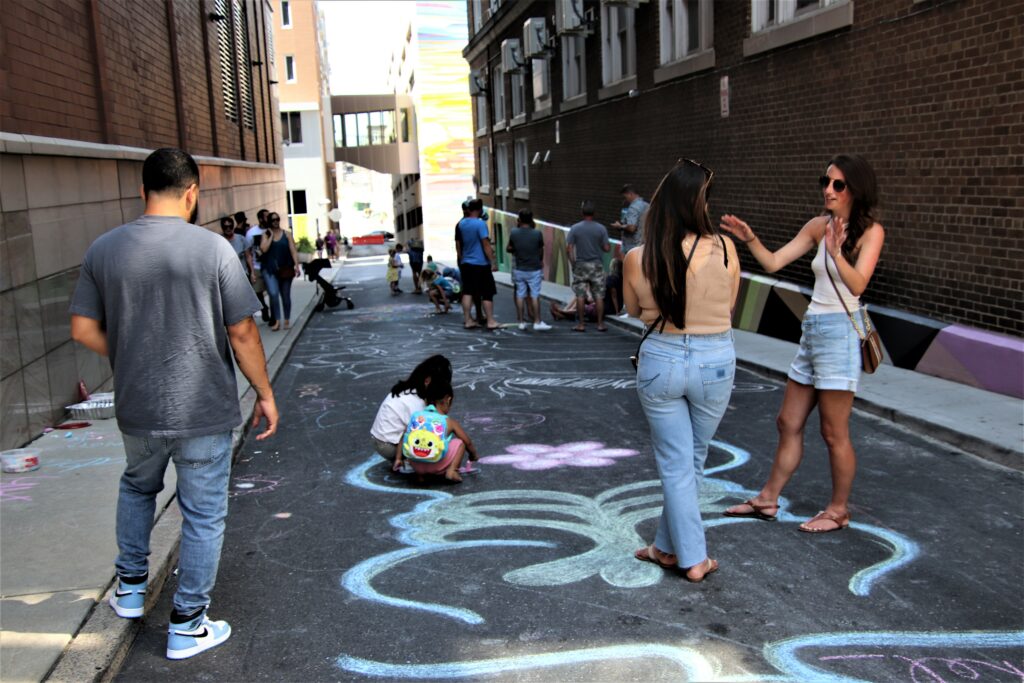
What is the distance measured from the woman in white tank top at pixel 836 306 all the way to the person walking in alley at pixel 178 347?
8.30 ft

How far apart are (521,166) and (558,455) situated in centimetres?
2468

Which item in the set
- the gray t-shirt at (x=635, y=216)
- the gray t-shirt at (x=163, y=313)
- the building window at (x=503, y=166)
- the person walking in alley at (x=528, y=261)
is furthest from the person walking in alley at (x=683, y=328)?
the building window at (x=503, y=166)

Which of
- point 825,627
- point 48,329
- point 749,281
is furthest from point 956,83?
point 48,329

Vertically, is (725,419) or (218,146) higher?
(218,146)

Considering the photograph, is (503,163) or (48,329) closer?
(48,329)

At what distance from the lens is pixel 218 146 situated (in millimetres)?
18531

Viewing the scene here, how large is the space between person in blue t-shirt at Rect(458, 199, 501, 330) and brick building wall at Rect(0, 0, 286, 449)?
15.0 feet

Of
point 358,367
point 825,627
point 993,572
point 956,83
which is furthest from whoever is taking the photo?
point 358,367

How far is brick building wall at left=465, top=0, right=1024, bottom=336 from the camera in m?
8.01

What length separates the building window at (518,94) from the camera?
2855 cm

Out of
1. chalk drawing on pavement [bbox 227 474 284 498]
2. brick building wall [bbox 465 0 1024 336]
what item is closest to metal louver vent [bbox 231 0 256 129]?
brick building wall [bbox 465 0 1024 336]

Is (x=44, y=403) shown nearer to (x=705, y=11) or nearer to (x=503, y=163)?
(x=705, y=11)

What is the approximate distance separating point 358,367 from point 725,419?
5.22m

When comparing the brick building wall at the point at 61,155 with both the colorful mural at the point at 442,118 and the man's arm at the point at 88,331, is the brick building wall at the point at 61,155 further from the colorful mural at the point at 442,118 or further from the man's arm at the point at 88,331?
the colorful mural at the point at 442,118
